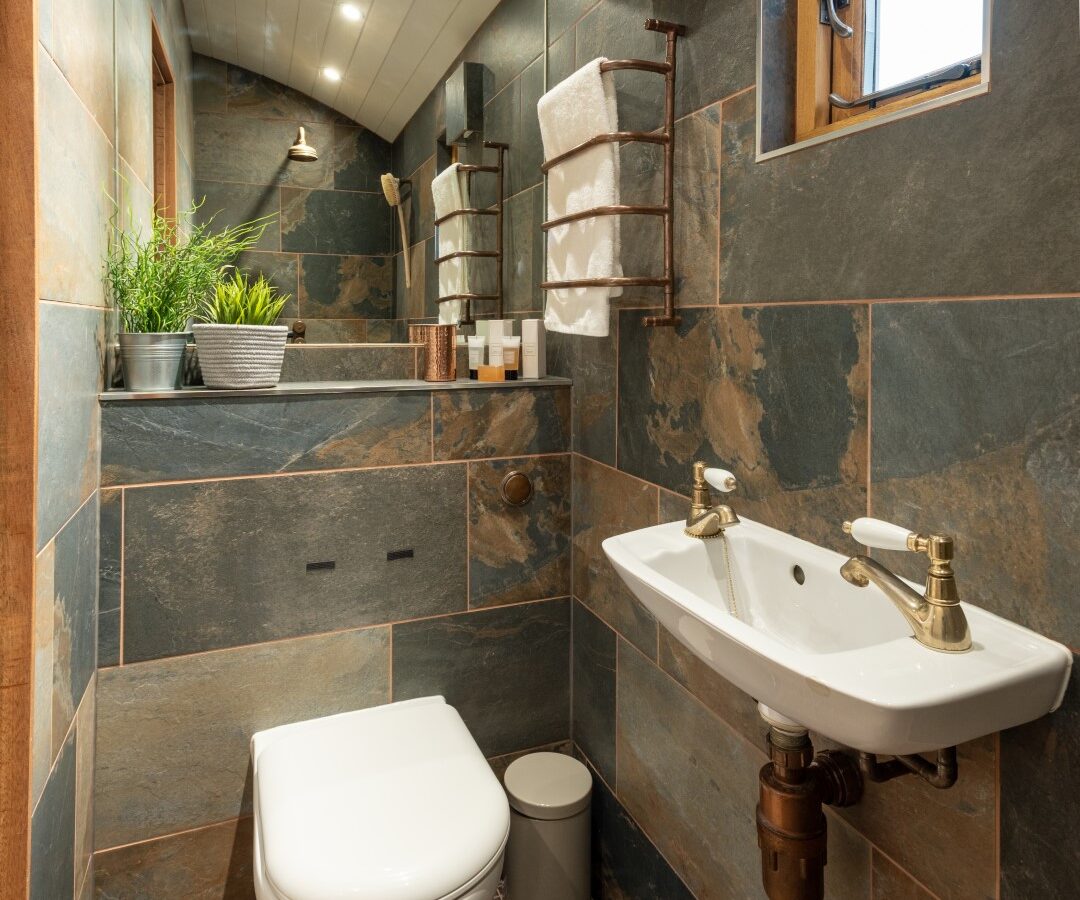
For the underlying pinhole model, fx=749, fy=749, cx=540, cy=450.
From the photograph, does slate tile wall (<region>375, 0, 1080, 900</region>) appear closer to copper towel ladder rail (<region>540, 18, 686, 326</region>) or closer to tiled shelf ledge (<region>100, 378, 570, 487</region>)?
copper towel ladder rail (<region>540, 18, 686, 326</region>)

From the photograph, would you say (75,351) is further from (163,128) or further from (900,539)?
(900,539)

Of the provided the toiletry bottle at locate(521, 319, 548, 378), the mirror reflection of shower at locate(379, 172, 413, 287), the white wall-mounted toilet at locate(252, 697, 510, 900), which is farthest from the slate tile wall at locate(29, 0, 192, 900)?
the toiletry bottle at locate(521, 319, 548, 378)

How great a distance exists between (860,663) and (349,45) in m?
1.77

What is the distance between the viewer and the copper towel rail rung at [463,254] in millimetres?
1908

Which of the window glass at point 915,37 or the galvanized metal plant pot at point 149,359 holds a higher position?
the window glass at point 915,37

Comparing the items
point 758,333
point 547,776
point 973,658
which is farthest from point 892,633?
point 547,776

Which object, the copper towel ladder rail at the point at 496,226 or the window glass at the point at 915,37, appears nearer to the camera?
the window glass at the point at 915,37

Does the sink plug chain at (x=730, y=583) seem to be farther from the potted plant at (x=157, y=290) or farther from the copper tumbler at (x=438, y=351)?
the potted plant at (x=157, y=290)

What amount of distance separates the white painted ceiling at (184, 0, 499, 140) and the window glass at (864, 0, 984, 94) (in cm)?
113

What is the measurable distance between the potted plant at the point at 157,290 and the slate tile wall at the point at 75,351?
4cm

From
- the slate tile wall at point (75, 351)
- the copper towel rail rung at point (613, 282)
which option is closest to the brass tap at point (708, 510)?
the copper towel rail rung at point (613, 282)

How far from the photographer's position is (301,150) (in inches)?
69.4

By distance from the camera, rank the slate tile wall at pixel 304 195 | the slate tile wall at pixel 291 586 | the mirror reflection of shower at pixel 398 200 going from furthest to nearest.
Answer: the mirror reflection of shower at pixel 398 200 → the slate tile wall at pixel 304 195 → the slate tile wall at pixel 291 586

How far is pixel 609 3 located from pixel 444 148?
527 mm
